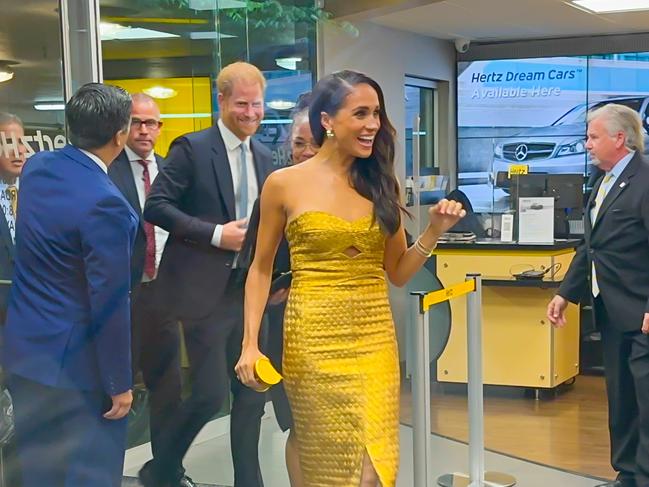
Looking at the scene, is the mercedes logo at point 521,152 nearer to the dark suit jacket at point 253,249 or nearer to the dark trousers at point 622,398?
the dark trousers at point 622,398

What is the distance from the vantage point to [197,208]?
9.99 ft

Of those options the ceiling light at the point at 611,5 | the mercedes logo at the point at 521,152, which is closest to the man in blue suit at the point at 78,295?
the ceiling light at the point at 611,5

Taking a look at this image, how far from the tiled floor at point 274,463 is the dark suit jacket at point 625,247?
85 cm

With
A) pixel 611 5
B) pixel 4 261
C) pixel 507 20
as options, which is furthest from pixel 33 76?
pixel 507 20

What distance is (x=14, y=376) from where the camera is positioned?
2.50 m

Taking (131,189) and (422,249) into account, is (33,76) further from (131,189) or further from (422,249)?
(422,249)

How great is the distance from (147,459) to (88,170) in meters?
1.44

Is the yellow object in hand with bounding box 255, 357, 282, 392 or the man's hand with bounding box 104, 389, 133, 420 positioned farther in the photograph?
the man's hand with bounding box 104, 389, 133, 420

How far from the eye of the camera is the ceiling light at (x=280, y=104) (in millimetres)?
5018

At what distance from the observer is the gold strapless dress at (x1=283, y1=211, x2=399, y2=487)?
226 centimetres

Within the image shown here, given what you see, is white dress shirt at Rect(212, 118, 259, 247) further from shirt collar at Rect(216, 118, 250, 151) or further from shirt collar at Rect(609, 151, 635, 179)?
shirt collar at Rect(609, 151, 635, 179)

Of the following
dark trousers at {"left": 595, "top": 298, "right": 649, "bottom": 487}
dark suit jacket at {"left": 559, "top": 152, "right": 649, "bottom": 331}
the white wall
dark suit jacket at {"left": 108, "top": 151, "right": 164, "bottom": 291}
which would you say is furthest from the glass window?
dark trousers at {"left": 595, "top": 298, "right": 649, "bottom": 487}

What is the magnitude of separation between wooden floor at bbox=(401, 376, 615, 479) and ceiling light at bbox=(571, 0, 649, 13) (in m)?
2.56

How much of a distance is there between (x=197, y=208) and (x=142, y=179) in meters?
0.28
